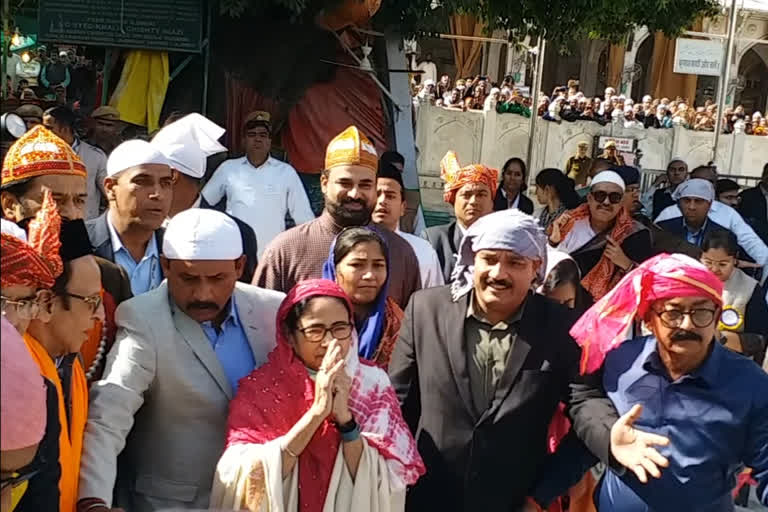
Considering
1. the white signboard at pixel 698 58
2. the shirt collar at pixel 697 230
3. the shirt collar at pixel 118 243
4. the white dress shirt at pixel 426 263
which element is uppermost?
the white signboard at pixel 698 58

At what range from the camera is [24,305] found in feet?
7.49

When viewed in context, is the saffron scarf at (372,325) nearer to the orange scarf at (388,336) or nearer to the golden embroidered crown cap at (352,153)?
the orange scarf at (388,336)

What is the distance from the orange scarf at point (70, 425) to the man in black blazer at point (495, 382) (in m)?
1.12

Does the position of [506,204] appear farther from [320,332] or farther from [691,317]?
[320,332]

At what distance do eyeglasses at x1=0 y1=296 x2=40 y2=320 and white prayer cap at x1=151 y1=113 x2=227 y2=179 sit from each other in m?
1.90

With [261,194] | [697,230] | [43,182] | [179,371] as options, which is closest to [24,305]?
[179,371]

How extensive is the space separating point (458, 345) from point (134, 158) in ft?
5.28

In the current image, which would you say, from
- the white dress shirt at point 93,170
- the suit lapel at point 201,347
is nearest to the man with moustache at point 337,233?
the suit lapel at point 201,347

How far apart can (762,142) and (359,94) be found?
19539 millimetres

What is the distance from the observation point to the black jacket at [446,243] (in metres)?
5.17

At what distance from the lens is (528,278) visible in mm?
3148

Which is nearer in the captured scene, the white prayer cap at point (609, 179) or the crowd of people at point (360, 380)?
the crowd of people at point (360, 380)

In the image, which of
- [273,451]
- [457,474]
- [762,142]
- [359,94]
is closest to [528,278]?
[457,474]

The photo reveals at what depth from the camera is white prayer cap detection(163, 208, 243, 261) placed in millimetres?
2969
